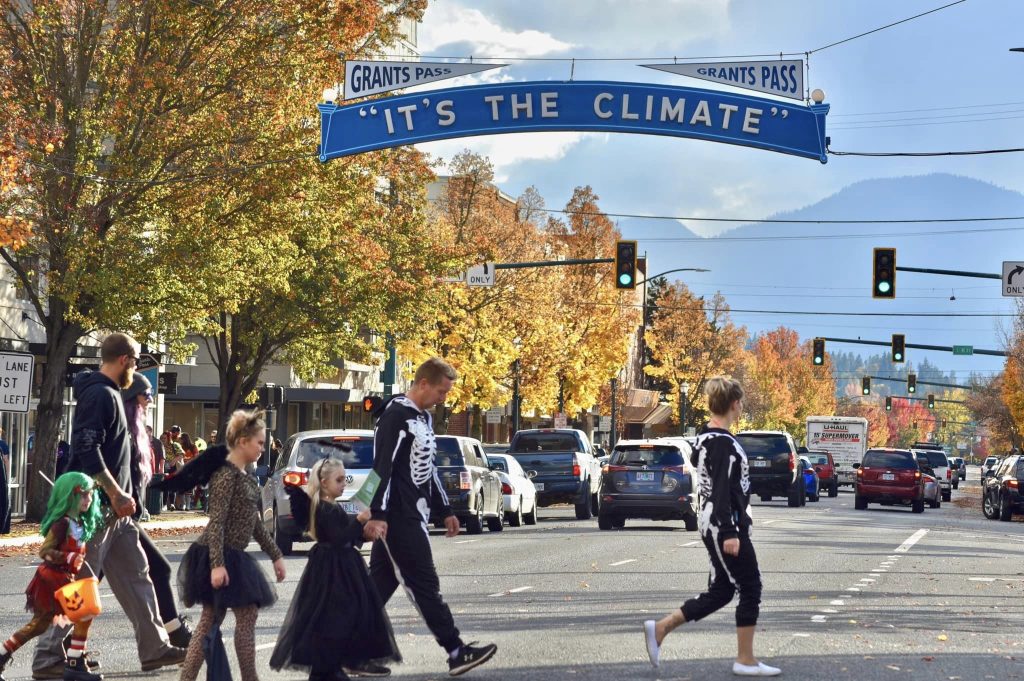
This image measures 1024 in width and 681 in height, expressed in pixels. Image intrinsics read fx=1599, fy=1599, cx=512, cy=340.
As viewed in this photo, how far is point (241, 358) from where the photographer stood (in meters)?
38.1

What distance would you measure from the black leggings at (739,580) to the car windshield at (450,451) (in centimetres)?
1651

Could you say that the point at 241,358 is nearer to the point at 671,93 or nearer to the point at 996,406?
the point at 671,93

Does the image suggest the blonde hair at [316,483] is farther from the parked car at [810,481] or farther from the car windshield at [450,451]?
the parked car at [810,481]

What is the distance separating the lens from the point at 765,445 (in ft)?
131

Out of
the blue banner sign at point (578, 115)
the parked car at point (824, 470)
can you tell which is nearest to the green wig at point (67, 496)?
the blue banner sign at point (578, 115)

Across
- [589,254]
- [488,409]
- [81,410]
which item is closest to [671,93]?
[81,410]

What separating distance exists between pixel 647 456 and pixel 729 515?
18.6m

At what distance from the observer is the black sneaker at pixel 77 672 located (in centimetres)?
899

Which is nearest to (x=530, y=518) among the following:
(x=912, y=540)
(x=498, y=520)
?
(x=498, y=520)

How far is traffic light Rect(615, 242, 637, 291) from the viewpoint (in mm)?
34594

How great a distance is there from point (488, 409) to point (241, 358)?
19585mm

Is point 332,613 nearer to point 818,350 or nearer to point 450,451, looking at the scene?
point 450,451

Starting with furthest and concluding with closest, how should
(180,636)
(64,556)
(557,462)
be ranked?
(557,462) < (180,636) < (64,556)

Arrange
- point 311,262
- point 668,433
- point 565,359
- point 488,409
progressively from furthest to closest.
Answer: point 668,433
point 565,359
point 488,409
point 311,262
